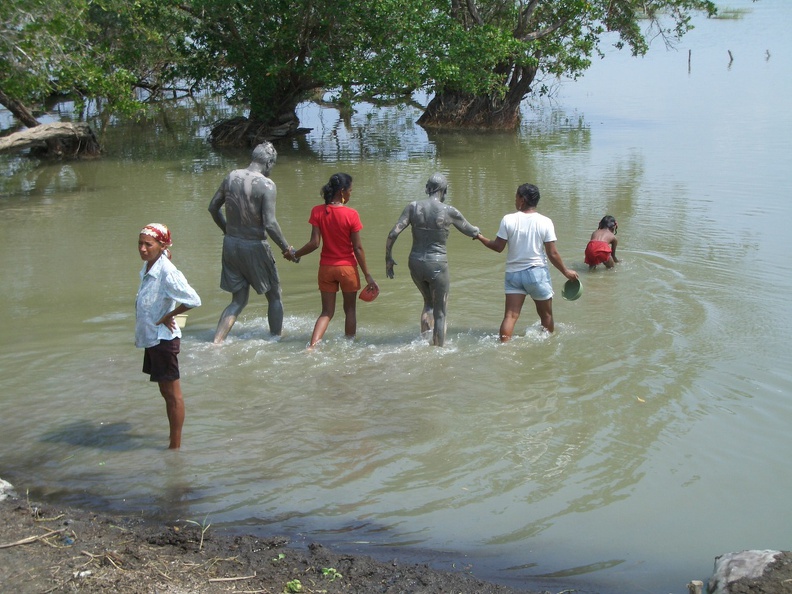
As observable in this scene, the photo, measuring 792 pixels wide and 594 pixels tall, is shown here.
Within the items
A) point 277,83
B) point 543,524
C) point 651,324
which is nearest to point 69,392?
point 543,524

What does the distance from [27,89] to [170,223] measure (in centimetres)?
331

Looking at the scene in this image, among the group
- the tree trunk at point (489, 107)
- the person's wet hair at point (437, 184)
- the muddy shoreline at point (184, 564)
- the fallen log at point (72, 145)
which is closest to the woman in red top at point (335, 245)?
the person's wet hair at point (437, 184)

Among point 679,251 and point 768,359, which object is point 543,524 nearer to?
point 768,359

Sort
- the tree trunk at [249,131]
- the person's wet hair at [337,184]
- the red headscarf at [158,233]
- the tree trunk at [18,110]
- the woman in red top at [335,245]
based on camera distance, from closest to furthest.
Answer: the red headscarf at [158,233] < the person's wet hair at [337,184] < the woman in red top at [335,245] < the tree trunk at [18,110] < the tree trunk at [249,131]

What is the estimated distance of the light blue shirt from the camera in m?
5.25

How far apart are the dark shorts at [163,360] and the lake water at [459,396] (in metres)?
0.62

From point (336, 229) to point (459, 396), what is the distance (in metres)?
1.89

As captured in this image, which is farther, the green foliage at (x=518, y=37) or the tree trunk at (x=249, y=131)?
the tree trunk at (x=249, y=131)

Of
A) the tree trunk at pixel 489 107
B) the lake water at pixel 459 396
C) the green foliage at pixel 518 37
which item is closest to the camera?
the lake water at pixel 459 396

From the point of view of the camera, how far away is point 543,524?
4.87 m

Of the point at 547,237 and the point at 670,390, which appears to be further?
the point at 547,237

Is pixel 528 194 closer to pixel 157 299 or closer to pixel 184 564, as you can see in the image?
pixel 157 299

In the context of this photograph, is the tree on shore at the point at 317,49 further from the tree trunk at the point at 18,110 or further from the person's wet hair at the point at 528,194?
the person's wet hair at the point at 528,194

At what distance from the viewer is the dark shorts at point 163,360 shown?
5.36m
